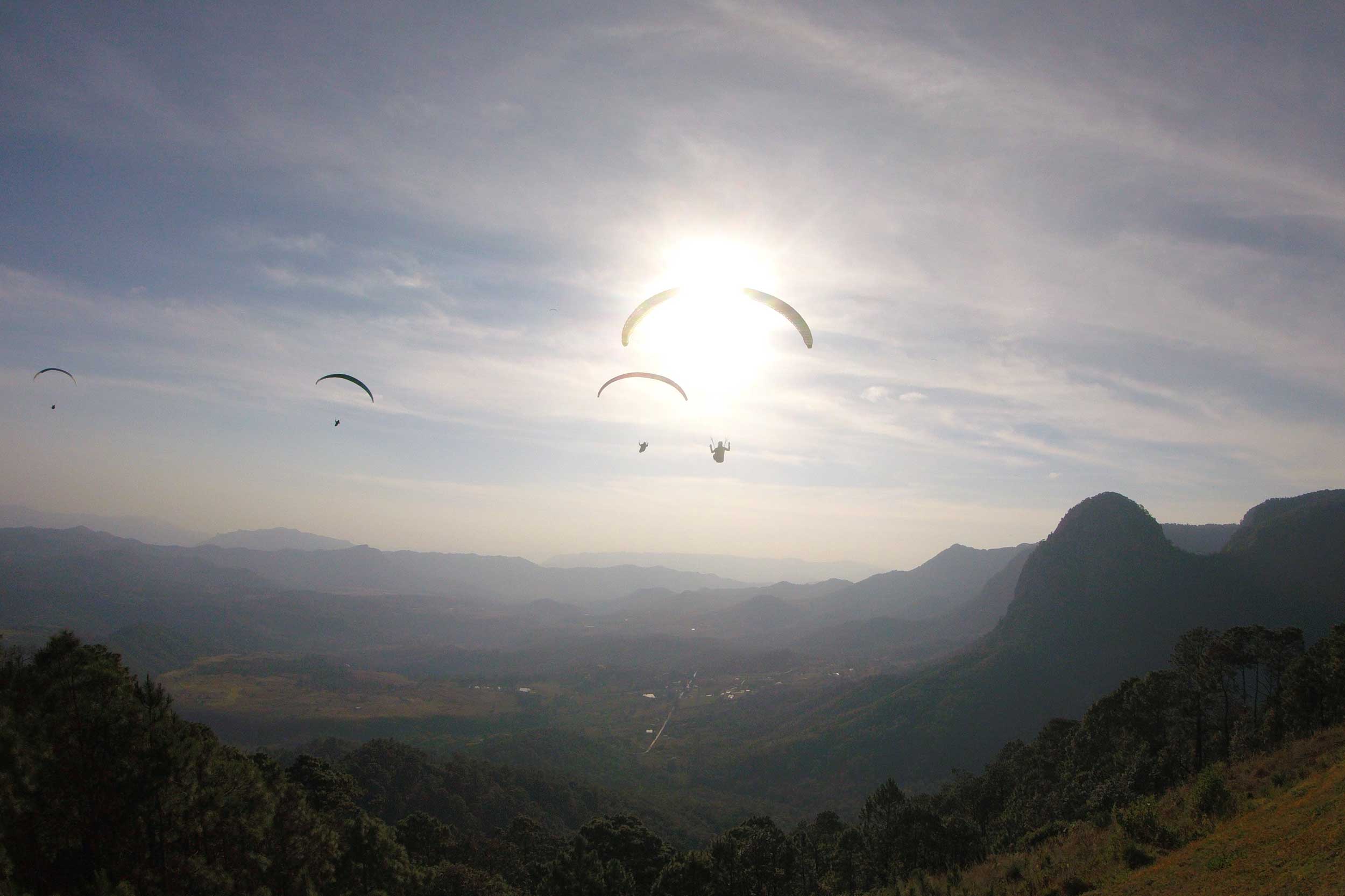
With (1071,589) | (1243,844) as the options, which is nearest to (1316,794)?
(1243,844)

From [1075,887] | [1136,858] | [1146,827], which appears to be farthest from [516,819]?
[1136,858]

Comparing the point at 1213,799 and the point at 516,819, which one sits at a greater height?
the point at 1213,799

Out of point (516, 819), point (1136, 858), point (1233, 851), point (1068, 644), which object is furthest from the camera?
point (1068, 644)

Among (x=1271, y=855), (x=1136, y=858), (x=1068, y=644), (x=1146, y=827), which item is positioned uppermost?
(x=1271, y=855)

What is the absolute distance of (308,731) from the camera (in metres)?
167

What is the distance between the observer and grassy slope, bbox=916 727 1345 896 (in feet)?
44.0

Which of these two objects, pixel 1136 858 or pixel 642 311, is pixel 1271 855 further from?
pixel 642 311

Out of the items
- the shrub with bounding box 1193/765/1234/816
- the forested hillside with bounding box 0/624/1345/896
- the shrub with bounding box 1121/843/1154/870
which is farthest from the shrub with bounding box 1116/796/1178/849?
the shrub with bounding box 1193/765/1234/816

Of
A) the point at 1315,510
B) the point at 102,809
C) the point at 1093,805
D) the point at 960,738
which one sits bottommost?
the point at 960,738

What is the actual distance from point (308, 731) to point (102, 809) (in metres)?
186

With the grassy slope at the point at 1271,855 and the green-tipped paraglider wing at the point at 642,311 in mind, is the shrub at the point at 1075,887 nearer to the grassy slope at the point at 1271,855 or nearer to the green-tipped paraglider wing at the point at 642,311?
the grassy slope at the point at 1271,855

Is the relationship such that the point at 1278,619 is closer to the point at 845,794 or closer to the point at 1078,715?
the point at 1078,715

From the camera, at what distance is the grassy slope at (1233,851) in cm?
1341

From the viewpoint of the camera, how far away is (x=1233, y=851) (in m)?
15.6
